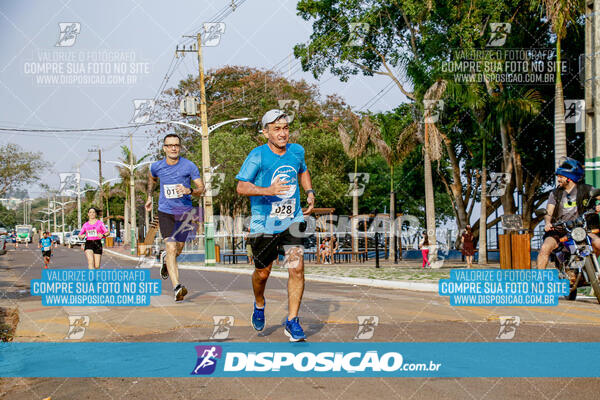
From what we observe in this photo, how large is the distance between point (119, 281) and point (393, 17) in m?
21.2

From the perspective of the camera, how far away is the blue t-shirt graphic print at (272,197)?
18.5 ft

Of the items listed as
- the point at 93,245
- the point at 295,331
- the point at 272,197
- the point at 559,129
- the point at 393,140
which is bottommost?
the point at 295,331

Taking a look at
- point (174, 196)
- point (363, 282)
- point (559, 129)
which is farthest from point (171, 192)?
point (559, 129)

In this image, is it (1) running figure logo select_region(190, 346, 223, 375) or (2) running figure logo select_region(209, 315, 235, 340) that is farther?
(2) running figure logo select_region(209, 315, 235, 340)

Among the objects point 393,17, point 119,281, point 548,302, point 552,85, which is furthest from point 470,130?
point 119,281

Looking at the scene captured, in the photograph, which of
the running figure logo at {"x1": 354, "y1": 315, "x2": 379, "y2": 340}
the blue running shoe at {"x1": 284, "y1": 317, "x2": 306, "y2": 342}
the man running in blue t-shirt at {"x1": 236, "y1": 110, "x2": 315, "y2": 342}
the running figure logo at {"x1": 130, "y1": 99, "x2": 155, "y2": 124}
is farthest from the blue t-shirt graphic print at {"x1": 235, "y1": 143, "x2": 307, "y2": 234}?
the running figure logo at {"x1": 130, "y1": 99, "x2": 155, "y2": 124}

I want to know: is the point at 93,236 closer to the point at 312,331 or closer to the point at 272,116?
the point at 312,331

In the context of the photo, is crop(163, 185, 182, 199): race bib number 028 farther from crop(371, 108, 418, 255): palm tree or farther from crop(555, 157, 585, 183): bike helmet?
crop(371, 108, 418, 255): palm tree

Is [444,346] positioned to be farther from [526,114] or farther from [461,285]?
[526,114]

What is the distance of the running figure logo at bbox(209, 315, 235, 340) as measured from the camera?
6.16 meters

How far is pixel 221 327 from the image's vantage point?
6637 millimetres

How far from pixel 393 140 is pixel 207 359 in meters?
23.6

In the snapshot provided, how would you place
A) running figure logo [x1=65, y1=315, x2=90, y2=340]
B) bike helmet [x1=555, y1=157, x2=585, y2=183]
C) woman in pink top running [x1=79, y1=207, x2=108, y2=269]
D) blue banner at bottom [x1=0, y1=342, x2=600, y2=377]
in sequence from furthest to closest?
woman in pink top running [x1=79, y1=207, x2=108, y2=269]
bike helmet [x1=555, y1=157, x2=585, y2=183]
running figure logo [x1=65, y1=315, x2=90, y2=340]
blue banner at bottom [x1=0, y1=342, x2=600, y2=377]

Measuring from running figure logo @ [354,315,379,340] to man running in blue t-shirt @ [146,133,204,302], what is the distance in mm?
2169
